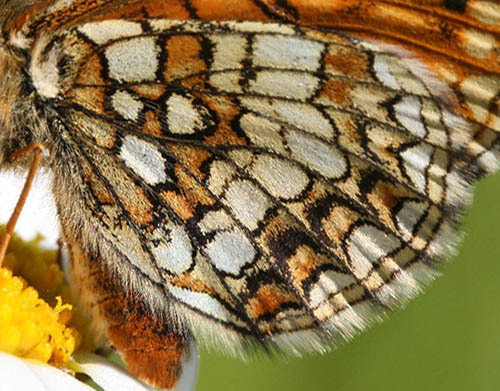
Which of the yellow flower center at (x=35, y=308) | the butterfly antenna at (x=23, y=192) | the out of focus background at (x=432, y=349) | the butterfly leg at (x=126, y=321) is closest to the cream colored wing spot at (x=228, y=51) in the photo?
the butterfly antenna at (x=23, y=192)

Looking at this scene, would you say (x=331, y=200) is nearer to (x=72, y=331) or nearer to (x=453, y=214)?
(x=453, y=214)

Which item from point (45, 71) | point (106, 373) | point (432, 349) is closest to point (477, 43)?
point (45, 71)

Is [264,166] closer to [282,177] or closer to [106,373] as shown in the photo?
[282,177]

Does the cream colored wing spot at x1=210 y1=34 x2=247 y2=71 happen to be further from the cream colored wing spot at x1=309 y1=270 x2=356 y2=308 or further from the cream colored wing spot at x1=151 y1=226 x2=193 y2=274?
the cream colored wing spot at x1=309 y1=270 x2=356 y2=308

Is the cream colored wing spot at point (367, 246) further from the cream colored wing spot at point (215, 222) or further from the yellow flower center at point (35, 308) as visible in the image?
the yellow flower center at point (35, 308)

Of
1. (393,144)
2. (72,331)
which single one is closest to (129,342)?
(72,331)

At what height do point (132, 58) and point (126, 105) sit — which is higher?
point (132, 58)
